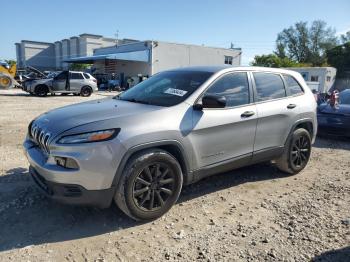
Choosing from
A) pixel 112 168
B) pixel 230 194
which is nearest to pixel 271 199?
pixel 230 194

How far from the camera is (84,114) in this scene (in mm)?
3693

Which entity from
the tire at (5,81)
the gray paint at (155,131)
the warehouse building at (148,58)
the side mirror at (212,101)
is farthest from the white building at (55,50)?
the side mirror at (212,101)

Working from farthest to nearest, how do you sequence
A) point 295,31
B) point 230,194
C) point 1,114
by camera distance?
point 295,31, point 1,114, point 230,194

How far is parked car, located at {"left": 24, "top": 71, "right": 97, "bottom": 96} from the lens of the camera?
2042 centimetres

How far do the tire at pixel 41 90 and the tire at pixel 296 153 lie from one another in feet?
59.3

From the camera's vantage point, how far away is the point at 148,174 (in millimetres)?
3631

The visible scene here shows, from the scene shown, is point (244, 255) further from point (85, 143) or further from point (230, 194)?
point (85, 143)

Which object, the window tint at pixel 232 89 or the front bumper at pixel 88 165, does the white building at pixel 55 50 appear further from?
the front bumper at pixel 88 165

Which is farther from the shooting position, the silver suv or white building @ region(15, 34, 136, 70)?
white building @ region(15, 34, 136, 70)

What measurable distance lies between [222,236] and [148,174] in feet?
3.32

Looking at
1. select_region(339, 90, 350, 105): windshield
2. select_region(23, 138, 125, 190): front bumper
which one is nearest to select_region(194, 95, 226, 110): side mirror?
select_region(23, 138, 125, 190): front bumper

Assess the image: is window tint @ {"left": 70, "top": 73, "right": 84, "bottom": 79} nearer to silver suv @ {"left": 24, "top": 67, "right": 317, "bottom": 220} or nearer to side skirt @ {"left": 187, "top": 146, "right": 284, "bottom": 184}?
silver suv @ {"left": 24, "top": 67, "right": 317, "bottom": 220}

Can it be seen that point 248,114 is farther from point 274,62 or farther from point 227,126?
point 274,62

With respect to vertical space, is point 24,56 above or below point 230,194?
above
